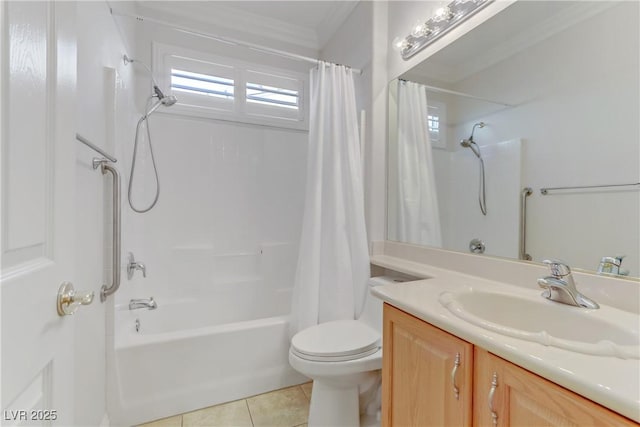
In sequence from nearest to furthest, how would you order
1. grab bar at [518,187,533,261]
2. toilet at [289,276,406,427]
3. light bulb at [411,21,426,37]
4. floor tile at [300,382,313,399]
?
grab bar at [518,187,533,261], toilet at [289,276,406,427], light bulb at [411,21,426,37], floor tile at [300,382,313,399]

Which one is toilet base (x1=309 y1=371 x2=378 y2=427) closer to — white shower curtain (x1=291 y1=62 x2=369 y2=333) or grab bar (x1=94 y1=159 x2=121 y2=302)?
white shower curtain (x1=291 y1=62 x2=369 y2=333)

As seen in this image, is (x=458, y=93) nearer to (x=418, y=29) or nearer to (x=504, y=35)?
(x=504, y=35)

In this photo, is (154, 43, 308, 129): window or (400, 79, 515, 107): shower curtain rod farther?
(154, 43, 308, 129): window

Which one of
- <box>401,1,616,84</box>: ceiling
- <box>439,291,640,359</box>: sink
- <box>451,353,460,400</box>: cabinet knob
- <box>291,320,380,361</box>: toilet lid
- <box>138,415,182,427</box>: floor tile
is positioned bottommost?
<box>138,415,182,427</box>: floor tile

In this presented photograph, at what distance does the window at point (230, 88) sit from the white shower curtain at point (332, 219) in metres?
0.81

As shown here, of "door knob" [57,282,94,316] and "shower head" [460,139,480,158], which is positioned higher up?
"shower head" [460,139,480,158]

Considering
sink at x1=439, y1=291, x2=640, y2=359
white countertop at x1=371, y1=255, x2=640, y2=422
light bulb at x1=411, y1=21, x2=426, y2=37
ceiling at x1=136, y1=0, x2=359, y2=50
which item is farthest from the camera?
ceiling at x1=136, y1=0, x2=359, y2=50

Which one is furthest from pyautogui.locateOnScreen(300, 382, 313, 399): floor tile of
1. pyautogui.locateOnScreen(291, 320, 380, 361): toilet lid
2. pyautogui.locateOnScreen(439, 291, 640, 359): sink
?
pyautogui.locateOnScreen(439, 291, 640, 359): sink

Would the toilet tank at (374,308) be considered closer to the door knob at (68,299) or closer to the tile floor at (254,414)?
the tile floor at (254,414)

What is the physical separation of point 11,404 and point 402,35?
220cm

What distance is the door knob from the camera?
61cm

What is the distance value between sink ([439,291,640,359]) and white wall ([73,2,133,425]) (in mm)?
1348

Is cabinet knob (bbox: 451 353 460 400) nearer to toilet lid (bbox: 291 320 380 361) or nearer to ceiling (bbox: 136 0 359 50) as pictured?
toilet lid (bbox: 291 320 380 361)

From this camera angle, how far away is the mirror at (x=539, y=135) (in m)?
0.90
